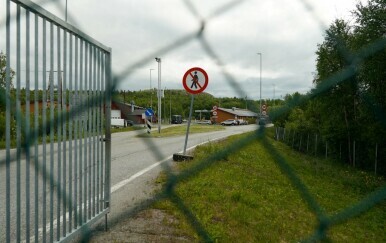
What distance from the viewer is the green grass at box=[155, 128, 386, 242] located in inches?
132

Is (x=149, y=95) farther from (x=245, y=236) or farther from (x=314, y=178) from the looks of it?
(x=314, y=178)

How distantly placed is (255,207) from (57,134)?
294cm

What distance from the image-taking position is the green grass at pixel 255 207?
Answer: 11.0ft

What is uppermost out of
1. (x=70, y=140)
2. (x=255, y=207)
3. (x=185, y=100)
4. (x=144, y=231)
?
(x=185, y=100)

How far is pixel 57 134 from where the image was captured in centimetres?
173

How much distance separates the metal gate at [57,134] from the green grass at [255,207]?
577 mm

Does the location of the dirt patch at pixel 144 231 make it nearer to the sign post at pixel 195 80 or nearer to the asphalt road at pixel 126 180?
the asphalt road at pixel 126 180

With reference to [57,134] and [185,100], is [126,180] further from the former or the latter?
[57,134]

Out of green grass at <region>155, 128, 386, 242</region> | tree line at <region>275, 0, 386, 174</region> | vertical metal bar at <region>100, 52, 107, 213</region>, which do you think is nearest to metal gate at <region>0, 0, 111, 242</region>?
vertical metal bar at <region>100, 52, 107, 213</region>

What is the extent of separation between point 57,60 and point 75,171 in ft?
1.96

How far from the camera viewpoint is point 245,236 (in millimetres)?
3250

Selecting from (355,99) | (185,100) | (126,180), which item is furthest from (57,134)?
(355,99)

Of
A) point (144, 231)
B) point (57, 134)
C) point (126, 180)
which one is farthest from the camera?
point (126, 180)

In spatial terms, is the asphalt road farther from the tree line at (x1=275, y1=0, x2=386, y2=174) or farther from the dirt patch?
the tree line at (x1=275, y1=0, x2=386, y2=174)
